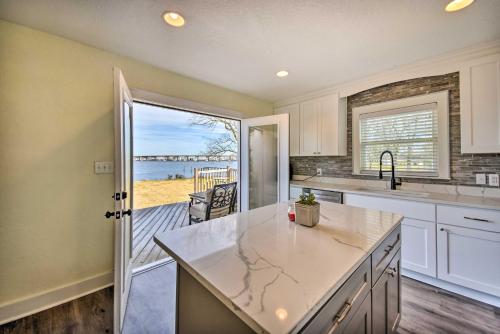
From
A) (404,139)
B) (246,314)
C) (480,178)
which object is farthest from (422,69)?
(246,314)

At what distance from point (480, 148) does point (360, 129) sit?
1245mm

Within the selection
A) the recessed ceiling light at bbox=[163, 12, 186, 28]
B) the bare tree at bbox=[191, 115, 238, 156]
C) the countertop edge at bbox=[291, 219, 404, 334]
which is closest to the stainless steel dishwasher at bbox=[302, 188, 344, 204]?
the countertop edge at bbox=[291, 219, 404, 334]

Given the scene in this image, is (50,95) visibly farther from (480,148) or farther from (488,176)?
(488,176)

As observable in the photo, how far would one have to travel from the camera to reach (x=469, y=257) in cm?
185

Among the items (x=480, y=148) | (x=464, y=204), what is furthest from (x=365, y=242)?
(x=480, y=148)

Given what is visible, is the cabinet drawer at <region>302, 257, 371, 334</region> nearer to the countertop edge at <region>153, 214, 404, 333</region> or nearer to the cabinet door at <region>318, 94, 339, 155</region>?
the countertop edge at <region>153, 214, 404, 333</region>

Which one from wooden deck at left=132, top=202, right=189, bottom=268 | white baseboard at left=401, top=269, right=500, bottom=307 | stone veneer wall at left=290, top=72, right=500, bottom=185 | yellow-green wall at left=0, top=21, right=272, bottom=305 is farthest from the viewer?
wooden deck at left=132, top=202, right=189, bottom=268

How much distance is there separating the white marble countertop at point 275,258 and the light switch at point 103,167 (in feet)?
4.53

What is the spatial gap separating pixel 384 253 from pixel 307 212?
0.48 meters

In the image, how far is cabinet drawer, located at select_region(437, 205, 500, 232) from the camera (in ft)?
5.73

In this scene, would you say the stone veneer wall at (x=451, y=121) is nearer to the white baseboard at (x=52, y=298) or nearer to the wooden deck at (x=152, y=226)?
the wooden deck at (x=152, y=226)

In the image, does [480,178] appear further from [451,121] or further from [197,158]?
[197,158]

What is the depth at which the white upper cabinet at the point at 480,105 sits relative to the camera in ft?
6.46

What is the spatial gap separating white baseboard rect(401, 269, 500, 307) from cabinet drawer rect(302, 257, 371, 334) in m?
1.73
